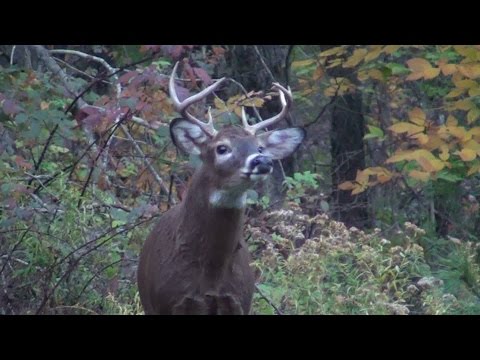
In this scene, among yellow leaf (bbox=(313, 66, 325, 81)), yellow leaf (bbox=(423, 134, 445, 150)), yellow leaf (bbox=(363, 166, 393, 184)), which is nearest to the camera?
yellow leaf (bbox=(423, 134, 445, 150))

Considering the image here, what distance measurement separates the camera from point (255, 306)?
22.2 feet

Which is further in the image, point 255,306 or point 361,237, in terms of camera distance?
point 361,237

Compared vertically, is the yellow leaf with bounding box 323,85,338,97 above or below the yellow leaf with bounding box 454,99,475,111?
below

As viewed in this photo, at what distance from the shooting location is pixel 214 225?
5.30m

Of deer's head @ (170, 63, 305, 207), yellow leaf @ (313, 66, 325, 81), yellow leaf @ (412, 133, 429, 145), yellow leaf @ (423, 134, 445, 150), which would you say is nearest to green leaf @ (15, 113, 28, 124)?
deer's head @ (170, 63, 305, 207)

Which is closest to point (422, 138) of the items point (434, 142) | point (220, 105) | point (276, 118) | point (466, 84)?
point (434, 142)

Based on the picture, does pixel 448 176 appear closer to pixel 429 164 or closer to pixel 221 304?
pixel 429 164

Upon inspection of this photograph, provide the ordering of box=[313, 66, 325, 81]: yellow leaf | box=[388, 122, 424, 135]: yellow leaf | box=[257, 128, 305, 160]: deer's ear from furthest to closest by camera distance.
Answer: box=[313, 66, 325, 81]: yellow leaf → box=[388, 122, 424, 135]: yellow leaf → box=[257, 128, 305, 160]: deer's ear

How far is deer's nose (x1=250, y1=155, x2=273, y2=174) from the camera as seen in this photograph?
16.4 ft

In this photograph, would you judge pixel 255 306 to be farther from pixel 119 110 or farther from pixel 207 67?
pixel 207 67

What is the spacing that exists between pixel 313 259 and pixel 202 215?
1.76 metres

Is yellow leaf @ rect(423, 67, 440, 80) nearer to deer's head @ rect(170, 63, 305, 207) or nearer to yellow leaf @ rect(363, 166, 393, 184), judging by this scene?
yellow leaf @ rect(363, 166, 393, 184)

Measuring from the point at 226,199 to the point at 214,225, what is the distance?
0.50ft
